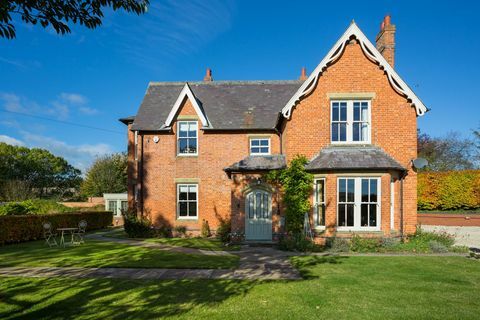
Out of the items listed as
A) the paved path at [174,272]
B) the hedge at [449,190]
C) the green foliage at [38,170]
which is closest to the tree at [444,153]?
the hedge at [449,190]

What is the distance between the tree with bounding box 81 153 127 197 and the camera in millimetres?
48344

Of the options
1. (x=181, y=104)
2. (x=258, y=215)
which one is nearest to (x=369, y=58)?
(x=258, y=215)

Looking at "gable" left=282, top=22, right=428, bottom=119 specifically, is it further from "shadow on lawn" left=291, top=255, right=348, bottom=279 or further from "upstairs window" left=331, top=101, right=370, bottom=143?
"shadow on lawn" left=291, top=255, right=348, bottom=279

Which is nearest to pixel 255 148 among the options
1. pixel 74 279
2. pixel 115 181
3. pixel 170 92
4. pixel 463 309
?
pixel 170 92

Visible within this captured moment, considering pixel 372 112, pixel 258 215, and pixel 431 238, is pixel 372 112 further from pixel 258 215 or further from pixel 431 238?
pixel 258 215

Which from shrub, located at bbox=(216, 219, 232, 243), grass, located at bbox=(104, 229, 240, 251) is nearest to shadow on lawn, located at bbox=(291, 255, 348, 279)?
grass, located at bbox=(104, 229, 240, 251)

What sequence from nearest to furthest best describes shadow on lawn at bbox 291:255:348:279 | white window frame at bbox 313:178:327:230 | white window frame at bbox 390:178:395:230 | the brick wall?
1. shadow on lawn at bbox 291:255:348:279
2. white window frame at bbox 313:178:327:230
3. white window frame at bbox 390:178:395:230
4. the brick wall

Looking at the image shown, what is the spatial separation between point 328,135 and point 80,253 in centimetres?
1281

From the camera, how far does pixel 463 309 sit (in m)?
7.16

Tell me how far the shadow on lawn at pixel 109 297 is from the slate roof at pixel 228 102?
12.2 m

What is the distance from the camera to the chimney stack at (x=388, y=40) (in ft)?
57.9

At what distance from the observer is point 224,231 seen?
1877cm

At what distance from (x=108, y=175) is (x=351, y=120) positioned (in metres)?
40.9

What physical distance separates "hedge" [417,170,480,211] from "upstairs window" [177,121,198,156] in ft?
72.5
